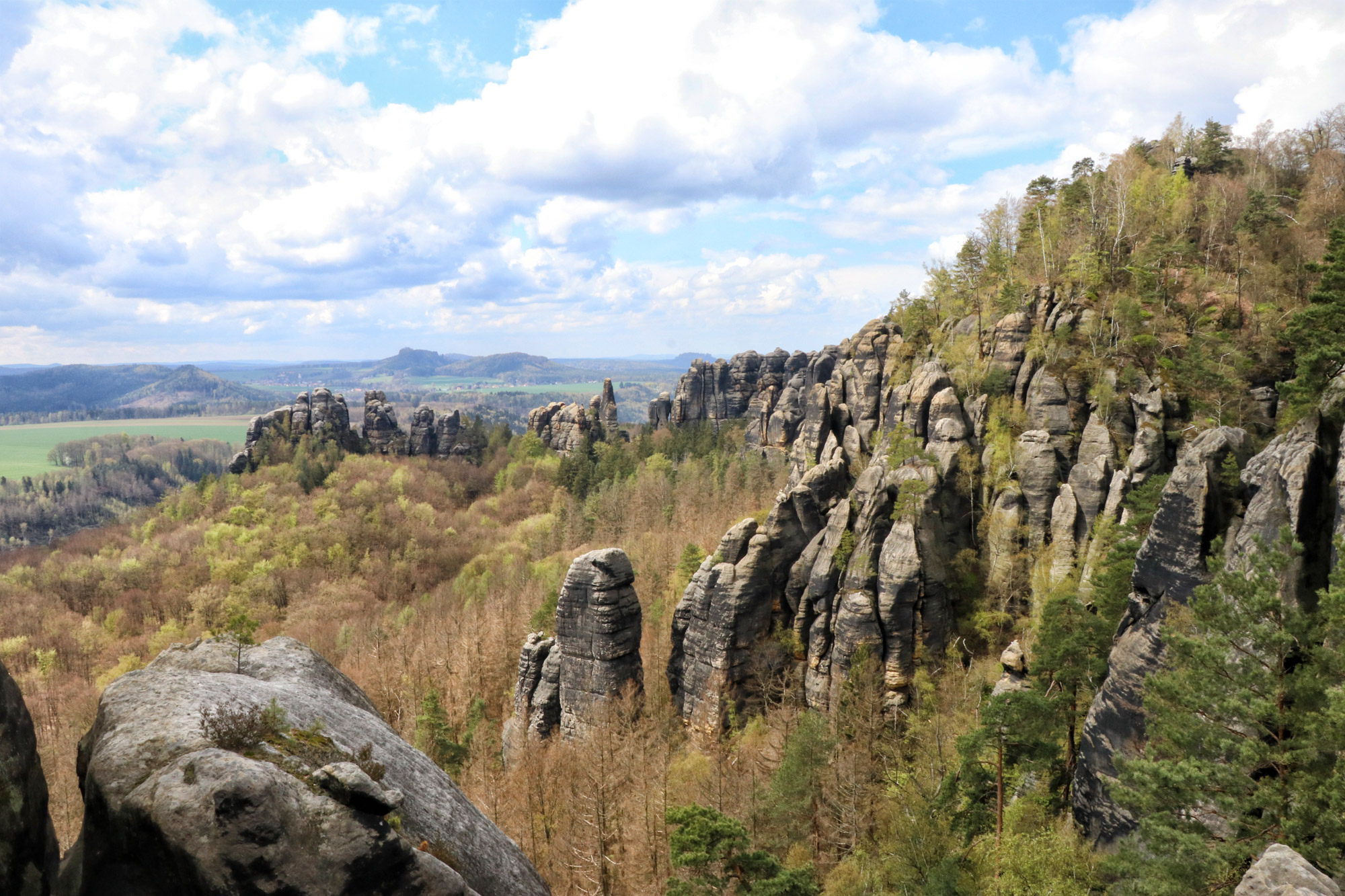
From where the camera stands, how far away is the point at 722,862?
2002cm

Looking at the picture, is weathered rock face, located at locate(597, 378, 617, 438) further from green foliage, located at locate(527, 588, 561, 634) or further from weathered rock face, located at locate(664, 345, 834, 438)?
green foliage, located at locate(527, 588, 561, 634)

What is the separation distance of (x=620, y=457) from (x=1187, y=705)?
8704 cm

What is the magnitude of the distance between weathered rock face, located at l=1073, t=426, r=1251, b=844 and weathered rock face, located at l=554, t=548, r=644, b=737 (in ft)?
77.1

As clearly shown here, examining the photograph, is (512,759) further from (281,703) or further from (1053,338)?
(1053,338)

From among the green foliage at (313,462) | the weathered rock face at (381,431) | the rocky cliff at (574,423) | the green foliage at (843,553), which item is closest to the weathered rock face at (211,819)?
the green foliage at (843,553)

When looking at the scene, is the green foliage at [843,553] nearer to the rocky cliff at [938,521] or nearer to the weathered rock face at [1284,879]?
the rocky cliff at [938,521]

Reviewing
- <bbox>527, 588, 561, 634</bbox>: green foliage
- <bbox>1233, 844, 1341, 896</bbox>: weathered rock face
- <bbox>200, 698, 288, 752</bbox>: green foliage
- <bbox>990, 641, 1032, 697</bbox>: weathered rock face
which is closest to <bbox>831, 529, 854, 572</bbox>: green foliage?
<bbox>990, 641, 1032, 697</bbox>: weathered rock face

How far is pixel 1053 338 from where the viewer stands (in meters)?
42.1

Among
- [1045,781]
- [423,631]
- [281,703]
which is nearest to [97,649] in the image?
[423,631]

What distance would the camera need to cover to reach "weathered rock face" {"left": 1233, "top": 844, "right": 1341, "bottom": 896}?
9.86 metres

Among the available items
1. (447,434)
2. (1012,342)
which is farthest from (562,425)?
(1012,342)

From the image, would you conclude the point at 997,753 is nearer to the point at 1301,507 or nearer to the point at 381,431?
the point at 1301,507

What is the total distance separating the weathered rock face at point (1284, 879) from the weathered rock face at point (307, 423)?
11731 cm

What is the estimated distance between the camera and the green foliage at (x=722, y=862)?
18578 millimetres
